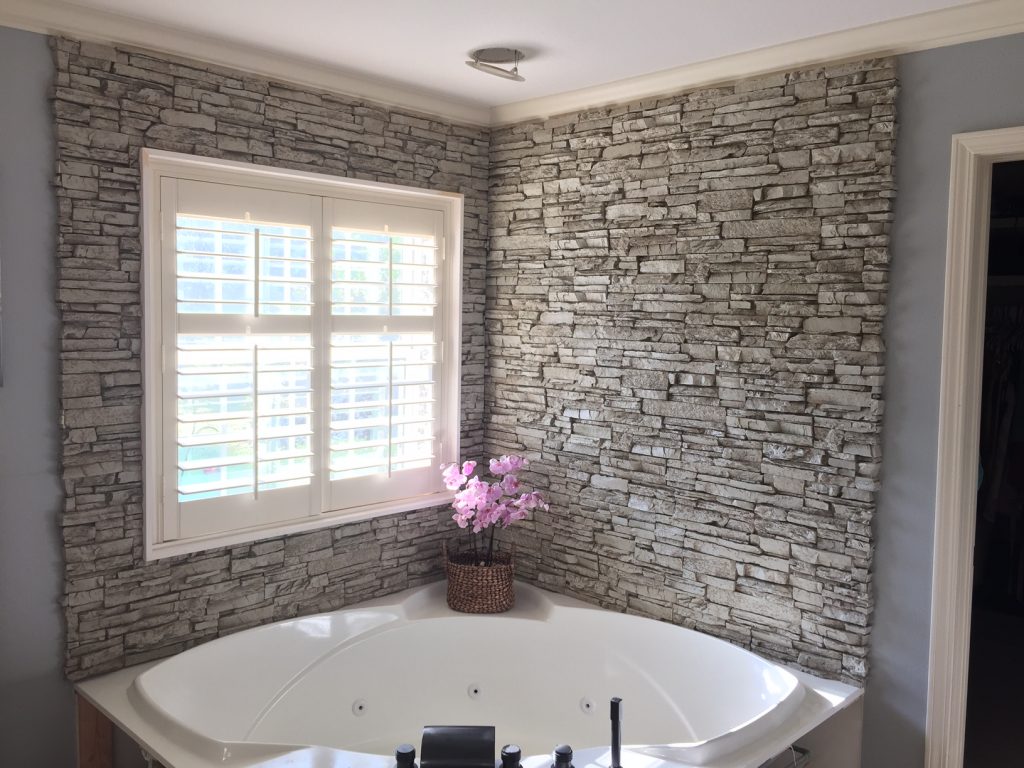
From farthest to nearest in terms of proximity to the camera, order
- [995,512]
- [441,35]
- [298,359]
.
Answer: [995,512] < [298,359] < [441,35]

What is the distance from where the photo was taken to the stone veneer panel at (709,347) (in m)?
2.58

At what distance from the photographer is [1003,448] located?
3.88m

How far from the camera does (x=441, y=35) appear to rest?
259 cm

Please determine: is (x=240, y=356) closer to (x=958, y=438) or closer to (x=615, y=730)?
(x=615, y=730)

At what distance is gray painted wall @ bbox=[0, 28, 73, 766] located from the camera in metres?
2.37

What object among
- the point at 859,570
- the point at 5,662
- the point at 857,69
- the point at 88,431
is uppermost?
the point at 857,69

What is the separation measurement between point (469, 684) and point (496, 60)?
7.55 feet

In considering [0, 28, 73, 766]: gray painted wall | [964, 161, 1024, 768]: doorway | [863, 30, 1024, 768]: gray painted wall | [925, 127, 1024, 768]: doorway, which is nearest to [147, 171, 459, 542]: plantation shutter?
[0, 28, 73, 766]: gray painted wall

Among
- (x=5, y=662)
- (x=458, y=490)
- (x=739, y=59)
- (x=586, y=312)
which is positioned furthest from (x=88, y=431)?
(x=739, y=59)

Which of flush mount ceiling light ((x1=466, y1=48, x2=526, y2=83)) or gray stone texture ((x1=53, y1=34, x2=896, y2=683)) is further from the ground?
flush mount ceiling light ((x1=466, y1=48, x2=526, y2=83))

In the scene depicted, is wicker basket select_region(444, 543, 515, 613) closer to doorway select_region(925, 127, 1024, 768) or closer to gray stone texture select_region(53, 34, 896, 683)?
gray stone texture select_region(53, 34, 896, 683)

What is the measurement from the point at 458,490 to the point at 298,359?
3.02 ft

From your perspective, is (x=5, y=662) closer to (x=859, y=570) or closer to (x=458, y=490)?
(x=458, y=490)

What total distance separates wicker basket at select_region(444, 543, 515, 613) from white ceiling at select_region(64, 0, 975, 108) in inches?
74.8
